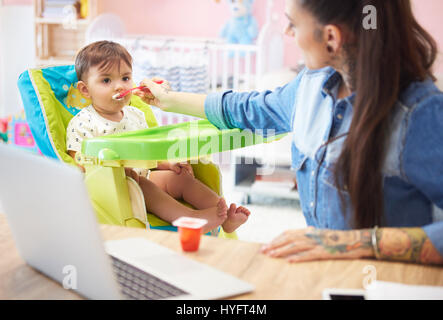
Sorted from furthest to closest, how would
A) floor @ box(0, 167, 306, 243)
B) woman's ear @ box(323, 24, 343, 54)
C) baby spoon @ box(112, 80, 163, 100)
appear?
floor @ box(0, 167, 306, 243), baby spoon @ box(112, 80, 163, 100), woman's ear @ box(323, 24, 343, 54)

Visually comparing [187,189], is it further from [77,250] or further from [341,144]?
[77,250]

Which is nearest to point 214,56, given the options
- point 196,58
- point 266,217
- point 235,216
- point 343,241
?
point 196,58

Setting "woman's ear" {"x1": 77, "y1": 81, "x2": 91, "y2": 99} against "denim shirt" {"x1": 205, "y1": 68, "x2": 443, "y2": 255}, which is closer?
"denim shirt" {"x1": 205, "y1": 68, "x2": 443, "y2": 255}

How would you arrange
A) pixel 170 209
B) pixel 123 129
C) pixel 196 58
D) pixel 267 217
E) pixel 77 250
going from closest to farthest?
pixel 77 250
pixel 170 209
pixel 123 129
pixel 267 217
pixel 196 58

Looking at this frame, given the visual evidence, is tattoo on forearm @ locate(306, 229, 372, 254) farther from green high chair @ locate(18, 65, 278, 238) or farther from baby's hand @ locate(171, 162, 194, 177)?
baby's hand @ locate(171, 162, 194, 177)

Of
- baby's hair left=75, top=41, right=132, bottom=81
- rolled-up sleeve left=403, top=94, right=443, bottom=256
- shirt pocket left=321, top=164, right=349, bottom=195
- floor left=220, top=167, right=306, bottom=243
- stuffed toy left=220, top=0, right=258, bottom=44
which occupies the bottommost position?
floor left=220, top=167, right=306, bottom=243

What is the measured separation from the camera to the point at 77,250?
2.27 feet

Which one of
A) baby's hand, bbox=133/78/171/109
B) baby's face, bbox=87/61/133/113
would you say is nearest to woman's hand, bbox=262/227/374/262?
baby's hand, bbox=133/78/171/109

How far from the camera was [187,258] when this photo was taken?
86cm

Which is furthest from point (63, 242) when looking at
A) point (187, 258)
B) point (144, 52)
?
point (144, 52)

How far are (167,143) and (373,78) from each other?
574 millimetres

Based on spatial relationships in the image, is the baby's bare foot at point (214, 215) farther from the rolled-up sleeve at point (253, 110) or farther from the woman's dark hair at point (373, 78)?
the woman's dark hair at point (373, 78)

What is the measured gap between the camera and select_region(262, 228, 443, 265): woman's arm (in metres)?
0.85

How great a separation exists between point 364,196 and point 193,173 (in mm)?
913
